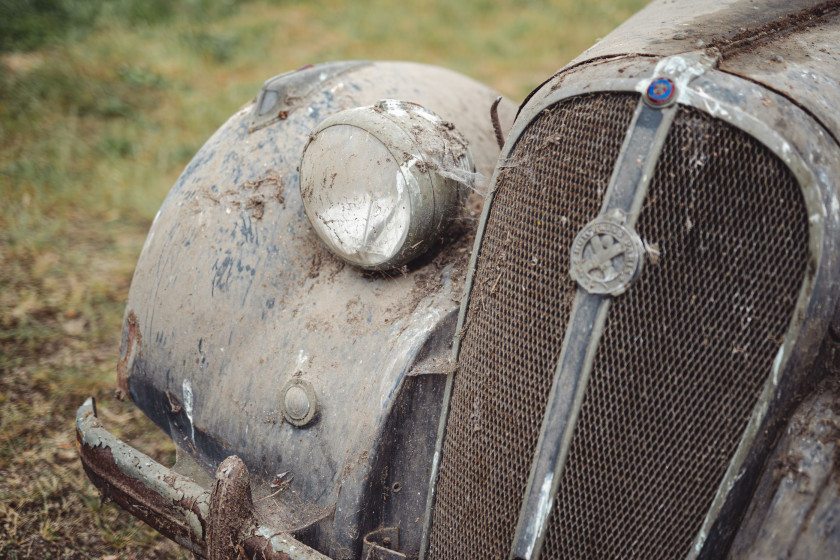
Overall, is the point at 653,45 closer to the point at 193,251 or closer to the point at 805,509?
the point at 805,509

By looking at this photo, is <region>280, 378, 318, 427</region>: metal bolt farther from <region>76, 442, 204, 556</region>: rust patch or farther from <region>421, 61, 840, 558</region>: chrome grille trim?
<region>421, 61, 840, 558</region>: chrome grille trim

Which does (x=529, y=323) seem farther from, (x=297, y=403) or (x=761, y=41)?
(x=761, y=41)

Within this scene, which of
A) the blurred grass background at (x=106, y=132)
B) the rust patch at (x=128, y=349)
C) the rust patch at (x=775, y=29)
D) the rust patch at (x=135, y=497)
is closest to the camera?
the rust patch at (x=775, y=29)

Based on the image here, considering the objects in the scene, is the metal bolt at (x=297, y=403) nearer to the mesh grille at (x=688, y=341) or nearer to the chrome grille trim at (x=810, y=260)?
the mesh grille at (x=688, y=341)

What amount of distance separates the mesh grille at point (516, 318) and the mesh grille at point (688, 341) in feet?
0.36

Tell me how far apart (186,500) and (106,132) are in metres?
4.13

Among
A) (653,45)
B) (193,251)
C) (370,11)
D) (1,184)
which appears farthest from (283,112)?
(370,11)

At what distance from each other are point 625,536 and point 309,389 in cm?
75

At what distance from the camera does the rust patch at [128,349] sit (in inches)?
74.7

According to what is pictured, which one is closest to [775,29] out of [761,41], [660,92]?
[761,41]

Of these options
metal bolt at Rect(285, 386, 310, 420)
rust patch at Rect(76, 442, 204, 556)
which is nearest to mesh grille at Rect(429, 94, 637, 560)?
metal bolt at Rect(285, 386, 310, 420)

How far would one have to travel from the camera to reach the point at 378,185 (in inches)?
61.3

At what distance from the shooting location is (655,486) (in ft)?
4.21

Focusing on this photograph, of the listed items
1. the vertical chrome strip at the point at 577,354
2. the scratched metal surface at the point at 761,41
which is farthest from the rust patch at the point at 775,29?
the vertical chrome strip at the point at 577,354
